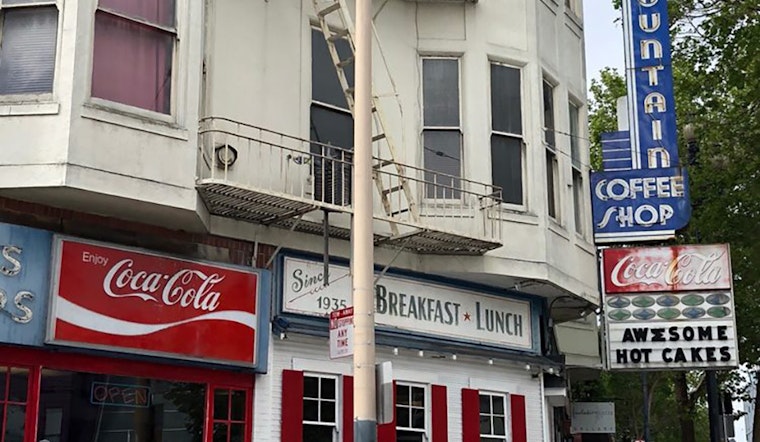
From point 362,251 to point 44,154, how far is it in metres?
4.11

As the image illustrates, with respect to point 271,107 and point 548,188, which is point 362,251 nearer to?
point 271,107

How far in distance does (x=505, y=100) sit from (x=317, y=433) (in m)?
6.17

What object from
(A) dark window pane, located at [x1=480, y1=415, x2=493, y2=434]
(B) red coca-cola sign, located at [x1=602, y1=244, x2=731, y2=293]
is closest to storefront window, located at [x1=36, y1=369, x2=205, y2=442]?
(A) dark window pane, located at [x1=480, y1=415, x2=493, y2=434]

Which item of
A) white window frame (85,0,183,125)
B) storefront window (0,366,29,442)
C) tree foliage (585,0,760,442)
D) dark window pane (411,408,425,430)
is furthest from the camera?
tree foliage (585,0,760,442)

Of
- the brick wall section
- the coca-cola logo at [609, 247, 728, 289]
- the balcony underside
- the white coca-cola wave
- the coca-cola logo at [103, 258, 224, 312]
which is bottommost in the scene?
the white coca-cola wave

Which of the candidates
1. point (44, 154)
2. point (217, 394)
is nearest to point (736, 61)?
point (217, 394)

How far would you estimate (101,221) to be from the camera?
12523mm

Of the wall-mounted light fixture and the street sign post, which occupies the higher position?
the wall-mounted light fixture

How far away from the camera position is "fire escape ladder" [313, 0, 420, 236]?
1460 centimetres

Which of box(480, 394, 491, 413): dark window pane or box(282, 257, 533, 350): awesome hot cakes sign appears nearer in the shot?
box(282, 257, 533, 350): awesome hot cakes sign

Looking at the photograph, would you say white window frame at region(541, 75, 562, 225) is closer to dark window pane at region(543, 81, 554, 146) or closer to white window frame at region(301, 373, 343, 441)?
dark window pane at region(543, 81, 554, 146)

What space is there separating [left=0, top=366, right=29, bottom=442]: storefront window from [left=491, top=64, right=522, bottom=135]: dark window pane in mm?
8269

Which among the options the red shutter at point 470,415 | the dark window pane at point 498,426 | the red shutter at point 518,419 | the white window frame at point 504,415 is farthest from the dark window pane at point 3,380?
the red shutter at point 518,419

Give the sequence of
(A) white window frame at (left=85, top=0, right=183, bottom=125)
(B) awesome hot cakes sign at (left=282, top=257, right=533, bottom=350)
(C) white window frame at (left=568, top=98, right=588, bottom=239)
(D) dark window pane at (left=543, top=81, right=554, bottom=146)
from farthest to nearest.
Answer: (C) white window frame at (left=568, top=98, right=588, bottom=239) < (D) dark window pane at (left=543, top=81, right=554, bottom=146) < (B) awesome hot cakes sign at (left=282, top=257, right=533, bottom=350) < (A) white window frame at (left=85, top=0, right=183, bottom=125)
